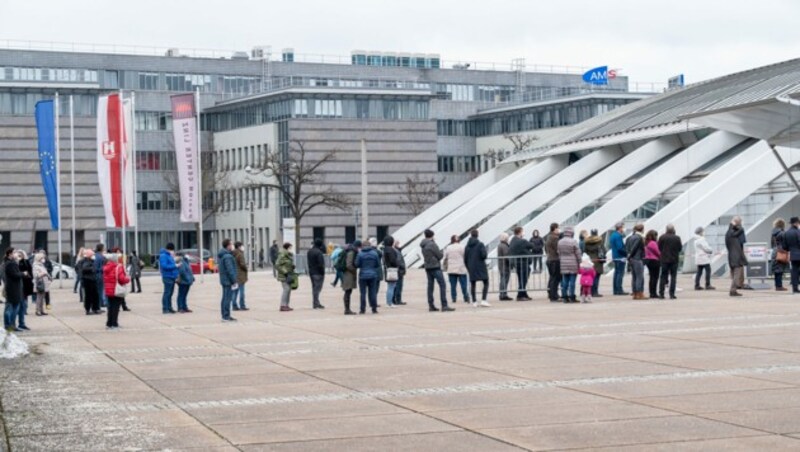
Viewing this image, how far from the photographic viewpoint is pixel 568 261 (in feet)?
98.4

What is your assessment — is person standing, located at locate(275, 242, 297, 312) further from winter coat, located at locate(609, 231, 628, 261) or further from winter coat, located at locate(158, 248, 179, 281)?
winter coat, located at locate(609, 231, 628, 261)

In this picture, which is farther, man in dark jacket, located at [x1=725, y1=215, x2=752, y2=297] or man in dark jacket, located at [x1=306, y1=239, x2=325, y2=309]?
man in dark jacket, located at [x1=306, y1=239, x2=325, y2=309]

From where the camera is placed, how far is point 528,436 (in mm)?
11305

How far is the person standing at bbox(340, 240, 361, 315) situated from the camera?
94.8 feet

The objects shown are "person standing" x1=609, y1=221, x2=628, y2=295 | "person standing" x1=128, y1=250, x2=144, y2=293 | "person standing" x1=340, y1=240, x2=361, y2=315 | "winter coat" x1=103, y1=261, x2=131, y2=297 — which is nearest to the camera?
"winter coat" x1=103, y1=261, x2=131, y2=297

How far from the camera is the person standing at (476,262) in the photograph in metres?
29.5

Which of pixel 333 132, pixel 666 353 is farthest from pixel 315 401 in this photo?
pixel 333 132

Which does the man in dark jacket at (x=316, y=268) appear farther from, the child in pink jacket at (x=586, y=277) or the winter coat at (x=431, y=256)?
the child in pink jacket at (x=586, y=277)

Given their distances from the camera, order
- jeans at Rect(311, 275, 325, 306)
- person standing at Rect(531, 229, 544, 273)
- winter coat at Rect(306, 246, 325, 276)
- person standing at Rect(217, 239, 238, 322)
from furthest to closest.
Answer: person standing at Rect(531, 229, 544, 273), jeans at Rect(311, 275, 325, 306), winter coat at Rect(306, 246, 325, 276), person standing at Rect(217, 239, 238, 322)

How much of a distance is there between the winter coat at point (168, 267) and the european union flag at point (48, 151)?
21256mm

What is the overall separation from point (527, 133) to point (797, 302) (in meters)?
76.1

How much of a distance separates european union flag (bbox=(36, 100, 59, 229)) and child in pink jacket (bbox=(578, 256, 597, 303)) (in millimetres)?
27696

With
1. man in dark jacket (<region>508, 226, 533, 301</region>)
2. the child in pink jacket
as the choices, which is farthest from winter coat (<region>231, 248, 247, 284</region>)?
the child in pink jacket

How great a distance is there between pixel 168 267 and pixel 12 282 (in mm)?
6494
